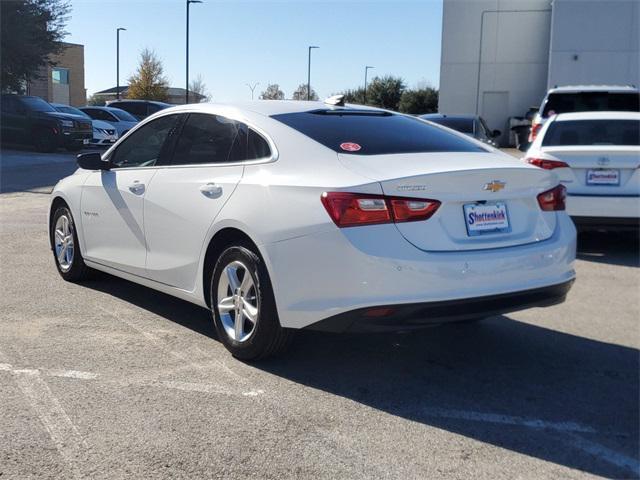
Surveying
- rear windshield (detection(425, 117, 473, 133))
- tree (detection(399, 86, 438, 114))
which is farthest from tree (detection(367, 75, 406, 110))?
rear windshield (detection(425, 117, 473, 133))

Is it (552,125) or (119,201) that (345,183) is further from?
(552,125)

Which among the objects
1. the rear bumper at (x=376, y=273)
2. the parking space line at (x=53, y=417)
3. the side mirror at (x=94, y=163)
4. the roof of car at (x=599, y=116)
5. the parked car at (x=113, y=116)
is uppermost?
the parked car at (x=113, y=116)

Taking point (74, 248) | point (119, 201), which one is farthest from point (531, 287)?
point (74, 248)

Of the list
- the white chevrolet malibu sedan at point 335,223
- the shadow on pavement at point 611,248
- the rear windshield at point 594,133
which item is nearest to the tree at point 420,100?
the shadow on pavement at point 611,248

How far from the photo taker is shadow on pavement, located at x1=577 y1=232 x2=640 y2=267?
7.85 meters

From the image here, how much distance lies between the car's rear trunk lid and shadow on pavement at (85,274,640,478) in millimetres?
815

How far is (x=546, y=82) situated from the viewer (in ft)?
118

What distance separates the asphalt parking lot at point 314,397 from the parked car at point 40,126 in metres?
17.6

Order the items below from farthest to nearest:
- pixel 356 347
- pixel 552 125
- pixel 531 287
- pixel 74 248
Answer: pixel 552 125
pixel 74 248
pixel 356 347
pixel 531 287

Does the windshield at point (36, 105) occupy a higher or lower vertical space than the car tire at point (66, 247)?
higher

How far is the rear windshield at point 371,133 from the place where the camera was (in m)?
4.35

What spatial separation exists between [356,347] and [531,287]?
1258mm

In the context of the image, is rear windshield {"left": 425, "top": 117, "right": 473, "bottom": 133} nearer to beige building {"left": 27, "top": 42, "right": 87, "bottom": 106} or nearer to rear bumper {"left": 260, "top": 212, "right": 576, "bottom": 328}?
rear bumper {"left": 260, "top": 212, "right": 576, "bottom": 328}

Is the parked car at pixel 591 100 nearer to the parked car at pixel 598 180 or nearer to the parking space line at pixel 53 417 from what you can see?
the parked car at pixel 598 180
